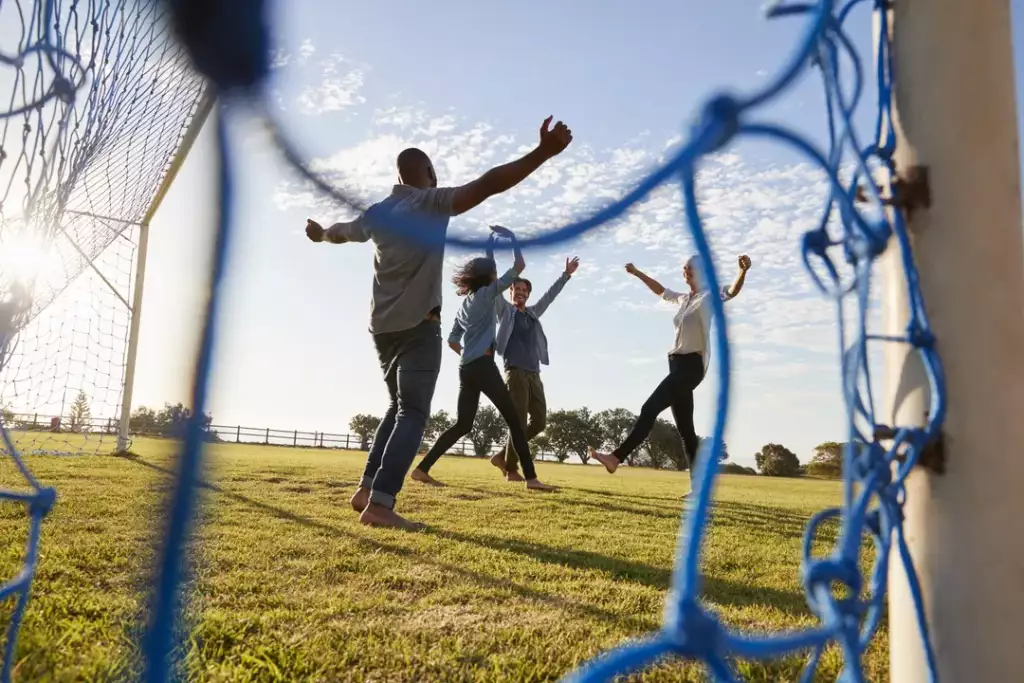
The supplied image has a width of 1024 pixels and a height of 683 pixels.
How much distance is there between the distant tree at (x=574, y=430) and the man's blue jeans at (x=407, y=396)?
5059 cm

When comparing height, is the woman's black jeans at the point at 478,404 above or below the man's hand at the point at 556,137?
below

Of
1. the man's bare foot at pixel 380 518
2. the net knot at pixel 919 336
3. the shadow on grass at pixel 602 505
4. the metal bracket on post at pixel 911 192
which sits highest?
the metal bracket on post at pixel 911 192

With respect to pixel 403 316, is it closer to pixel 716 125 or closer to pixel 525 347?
pixel 716 125

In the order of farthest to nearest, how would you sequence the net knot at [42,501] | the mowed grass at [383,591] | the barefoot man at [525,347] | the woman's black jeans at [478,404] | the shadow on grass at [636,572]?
1. the barefoot man at [525,347]
2. the woman's black jeans at [478,404]
3. the shadow on grass at [636,572]
4. the mowed grass at [383,591]
5. the net knot at [42,501]

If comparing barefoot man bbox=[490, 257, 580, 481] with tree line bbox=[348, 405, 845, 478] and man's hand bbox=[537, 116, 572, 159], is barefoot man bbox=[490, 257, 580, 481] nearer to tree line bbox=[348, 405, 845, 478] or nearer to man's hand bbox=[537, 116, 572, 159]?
man's hand bbox=[537, 116, 572, 159]

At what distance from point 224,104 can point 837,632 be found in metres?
3.32

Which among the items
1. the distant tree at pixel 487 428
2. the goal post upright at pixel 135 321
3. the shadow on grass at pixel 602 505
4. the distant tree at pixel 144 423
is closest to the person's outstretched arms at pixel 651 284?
the shadow on grass at pixel 602 505

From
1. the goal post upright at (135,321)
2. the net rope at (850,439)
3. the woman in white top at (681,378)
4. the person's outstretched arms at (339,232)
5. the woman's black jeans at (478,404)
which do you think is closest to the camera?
the net rope at (850,439)

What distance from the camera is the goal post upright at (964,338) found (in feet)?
3.10

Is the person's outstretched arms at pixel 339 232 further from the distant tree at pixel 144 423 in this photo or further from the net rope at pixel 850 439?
the distant tree at pixel 144 423

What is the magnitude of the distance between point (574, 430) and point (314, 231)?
53103 mm

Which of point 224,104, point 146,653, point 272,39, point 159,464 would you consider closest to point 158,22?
point 224,104

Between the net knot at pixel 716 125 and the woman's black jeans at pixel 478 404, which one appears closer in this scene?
the net knot at pixel 716 125

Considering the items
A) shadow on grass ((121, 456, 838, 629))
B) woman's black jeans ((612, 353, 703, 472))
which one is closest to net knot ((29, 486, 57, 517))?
shadow on grass ((121, 456, 838, 629))
